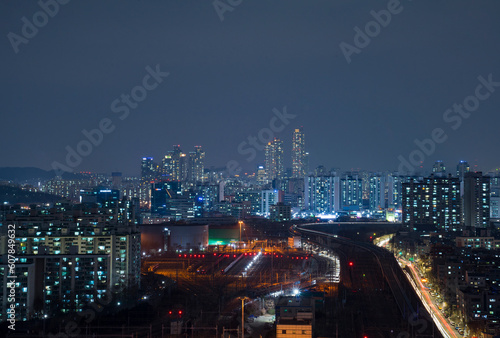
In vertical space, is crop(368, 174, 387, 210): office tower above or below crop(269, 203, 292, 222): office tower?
above

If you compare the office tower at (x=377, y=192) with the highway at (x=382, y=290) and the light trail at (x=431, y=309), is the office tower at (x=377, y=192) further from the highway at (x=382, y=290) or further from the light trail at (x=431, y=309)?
the light trail at (x=431, y=309)

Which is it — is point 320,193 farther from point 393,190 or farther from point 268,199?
point 268,199

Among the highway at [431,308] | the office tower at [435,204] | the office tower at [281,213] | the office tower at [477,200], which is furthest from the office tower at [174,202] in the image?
the highway at [431,308]

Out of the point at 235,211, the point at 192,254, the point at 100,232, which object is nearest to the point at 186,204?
the point at 235,211

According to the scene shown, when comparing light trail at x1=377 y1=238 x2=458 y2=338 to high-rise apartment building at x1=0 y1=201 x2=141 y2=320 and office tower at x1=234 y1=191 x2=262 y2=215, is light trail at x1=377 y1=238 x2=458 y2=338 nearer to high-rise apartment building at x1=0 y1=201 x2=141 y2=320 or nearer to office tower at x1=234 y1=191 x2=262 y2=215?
high-rise apartment building at x1=0 y1=201 x2=141 y2=320

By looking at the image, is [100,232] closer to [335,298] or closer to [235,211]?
[335,298]

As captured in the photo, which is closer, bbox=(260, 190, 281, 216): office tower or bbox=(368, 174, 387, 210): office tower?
bbox=(260, 190, 281, 216): office tower

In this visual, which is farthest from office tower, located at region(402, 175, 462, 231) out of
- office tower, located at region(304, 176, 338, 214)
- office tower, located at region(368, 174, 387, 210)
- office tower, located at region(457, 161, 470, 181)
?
office tower, located at region(304, 176, 338, 214)
